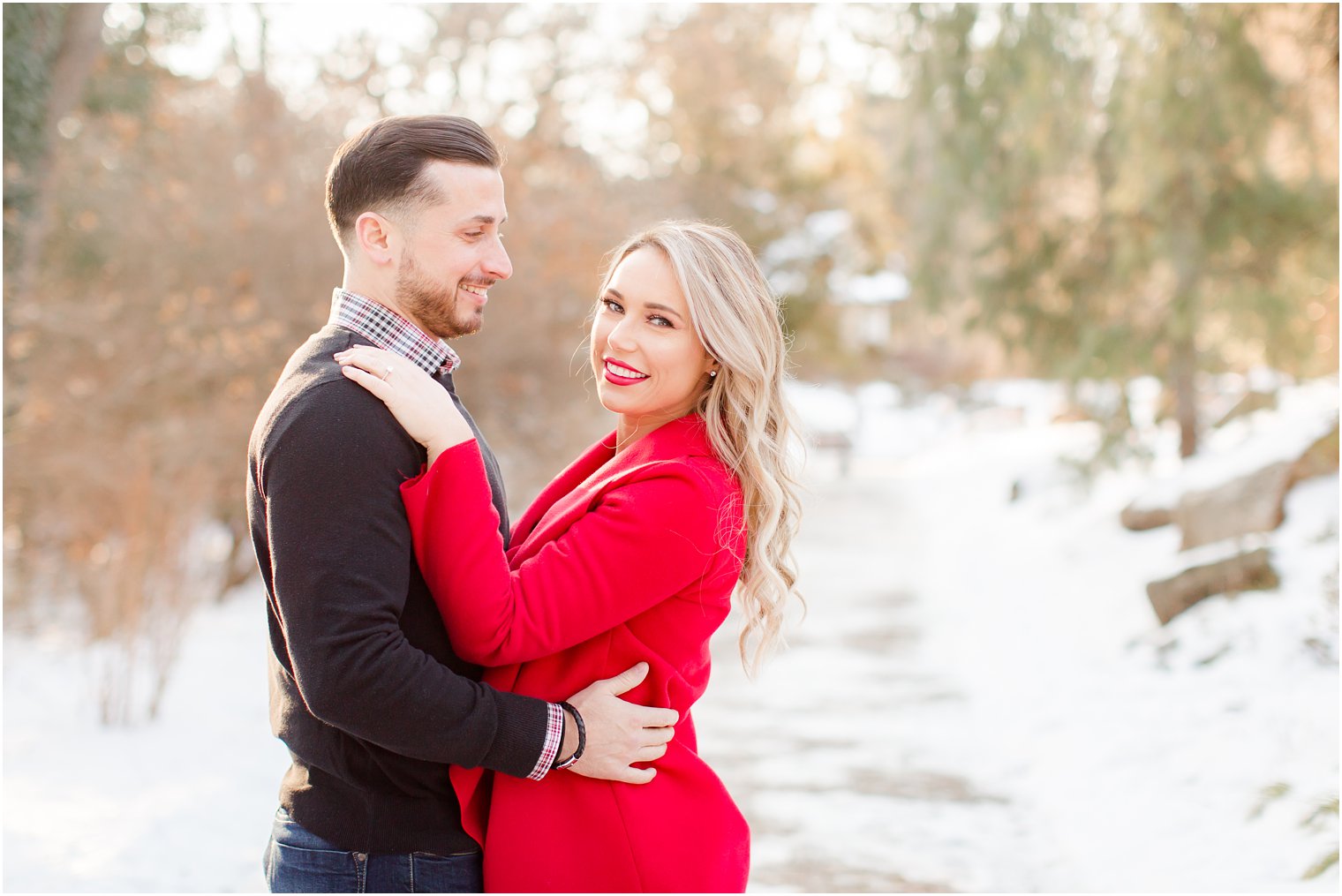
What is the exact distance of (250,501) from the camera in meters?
2.05

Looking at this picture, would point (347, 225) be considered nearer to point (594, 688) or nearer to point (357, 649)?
point (357, 649)

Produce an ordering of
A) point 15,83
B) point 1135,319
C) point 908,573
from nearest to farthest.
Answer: point 15,83
point 1135,319
point 908,573

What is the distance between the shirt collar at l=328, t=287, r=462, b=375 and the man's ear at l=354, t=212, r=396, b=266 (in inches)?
3.1

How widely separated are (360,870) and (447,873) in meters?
0.15

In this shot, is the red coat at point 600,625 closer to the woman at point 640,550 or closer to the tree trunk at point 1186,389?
the woman at point 640,550

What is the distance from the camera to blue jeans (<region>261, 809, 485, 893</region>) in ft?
6.72

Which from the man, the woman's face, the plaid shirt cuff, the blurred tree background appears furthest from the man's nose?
the blurred tree background

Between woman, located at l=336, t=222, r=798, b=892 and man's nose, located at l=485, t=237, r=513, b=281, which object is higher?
man's nose, located at l=485, t=237, r=513, b=281

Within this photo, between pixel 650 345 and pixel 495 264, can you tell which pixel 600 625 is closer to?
pixel 650 345

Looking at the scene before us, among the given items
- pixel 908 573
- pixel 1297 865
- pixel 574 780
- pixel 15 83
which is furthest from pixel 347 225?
pixel 908 573

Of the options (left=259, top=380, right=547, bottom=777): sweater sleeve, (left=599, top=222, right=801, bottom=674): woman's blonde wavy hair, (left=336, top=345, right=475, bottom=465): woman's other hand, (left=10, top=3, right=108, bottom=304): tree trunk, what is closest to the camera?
(left=259, top=380, right=547, bottom=777): sweater sleeve

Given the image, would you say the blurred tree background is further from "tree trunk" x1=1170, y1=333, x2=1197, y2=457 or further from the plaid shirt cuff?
the plaid shirt cuff

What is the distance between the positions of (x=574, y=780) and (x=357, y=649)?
19.9 inches

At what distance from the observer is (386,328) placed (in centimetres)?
213
